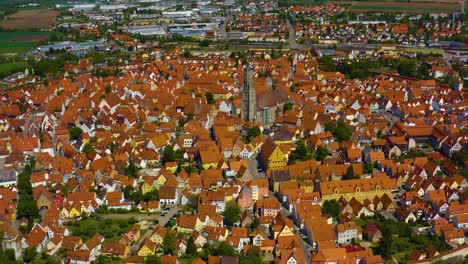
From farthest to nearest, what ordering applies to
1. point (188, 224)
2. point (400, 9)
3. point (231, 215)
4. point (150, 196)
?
1. point (400, 9)
2. point (150, 196)
3. point (231, 215)
4. point (188, 224)

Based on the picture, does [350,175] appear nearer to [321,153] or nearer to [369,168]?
[369,168]

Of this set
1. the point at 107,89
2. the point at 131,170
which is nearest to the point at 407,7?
the point at 107,89

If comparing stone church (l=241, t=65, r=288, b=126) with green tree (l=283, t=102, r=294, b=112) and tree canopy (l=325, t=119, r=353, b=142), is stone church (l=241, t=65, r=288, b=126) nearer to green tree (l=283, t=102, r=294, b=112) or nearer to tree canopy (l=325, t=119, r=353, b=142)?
green tree (l=283, t=102, r=294, b=112)

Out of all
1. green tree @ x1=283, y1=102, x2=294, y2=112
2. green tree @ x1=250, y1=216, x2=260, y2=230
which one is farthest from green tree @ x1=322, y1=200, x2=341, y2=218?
green tree @ x1=283, y1=102, x2=294, y2=112

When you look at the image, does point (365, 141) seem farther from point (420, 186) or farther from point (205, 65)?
point (205, 65)

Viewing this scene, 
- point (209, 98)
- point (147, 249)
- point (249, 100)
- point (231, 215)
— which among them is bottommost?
point (209, 98)

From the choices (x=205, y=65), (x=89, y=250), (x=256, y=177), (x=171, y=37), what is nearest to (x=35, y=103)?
(x=205, y=65)

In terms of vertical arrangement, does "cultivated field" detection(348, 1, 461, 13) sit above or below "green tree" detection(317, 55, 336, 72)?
below
